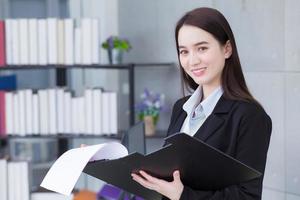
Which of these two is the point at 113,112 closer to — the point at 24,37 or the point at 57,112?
the point at 57,112

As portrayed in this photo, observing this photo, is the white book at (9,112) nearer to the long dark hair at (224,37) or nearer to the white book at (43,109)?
the white book at (43,109)

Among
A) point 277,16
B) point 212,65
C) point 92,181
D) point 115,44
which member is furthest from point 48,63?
point 212,65

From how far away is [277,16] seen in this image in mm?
2729

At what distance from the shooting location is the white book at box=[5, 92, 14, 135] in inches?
152

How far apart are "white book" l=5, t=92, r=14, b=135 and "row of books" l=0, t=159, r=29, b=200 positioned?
237 millimetres

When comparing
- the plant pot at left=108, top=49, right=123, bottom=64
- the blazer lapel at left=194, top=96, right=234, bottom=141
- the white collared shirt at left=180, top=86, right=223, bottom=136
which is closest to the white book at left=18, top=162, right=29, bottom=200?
the plant pot at left=108, top=49, right=123, bottom=64

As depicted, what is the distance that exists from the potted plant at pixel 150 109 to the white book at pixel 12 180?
995 mm

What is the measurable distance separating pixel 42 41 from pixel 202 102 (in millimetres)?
2510

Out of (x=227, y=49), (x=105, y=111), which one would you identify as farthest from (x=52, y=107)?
(x=227, y=49)

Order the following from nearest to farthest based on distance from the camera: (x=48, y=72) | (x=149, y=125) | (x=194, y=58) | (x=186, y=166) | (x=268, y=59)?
(x=186, y=166) < (x=194, y=58) < (x=268, y=59) < (x=149, y=125) < (x=48, y=72)

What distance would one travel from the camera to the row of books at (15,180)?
3873mm

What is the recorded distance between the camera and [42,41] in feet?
12.5

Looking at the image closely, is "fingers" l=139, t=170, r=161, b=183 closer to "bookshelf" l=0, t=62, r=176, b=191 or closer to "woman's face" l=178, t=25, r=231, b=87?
"woman's face" l=178, t=25, r=231, b=87

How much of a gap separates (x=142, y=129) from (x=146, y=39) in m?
1.46
